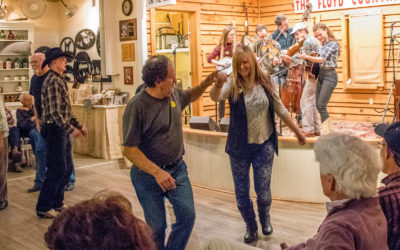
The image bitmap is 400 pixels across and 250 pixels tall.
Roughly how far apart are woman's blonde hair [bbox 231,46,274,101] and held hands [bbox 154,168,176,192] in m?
1.26

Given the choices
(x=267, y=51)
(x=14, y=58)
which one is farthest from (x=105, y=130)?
(x=14, y=58)

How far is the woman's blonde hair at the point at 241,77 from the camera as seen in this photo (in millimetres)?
4004

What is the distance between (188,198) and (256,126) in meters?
1.07

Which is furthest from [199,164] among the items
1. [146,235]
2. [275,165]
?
[146,235]

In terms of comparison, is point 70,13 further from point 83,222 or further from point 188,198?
point 83,222

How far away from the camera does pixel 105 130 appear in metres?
8.12

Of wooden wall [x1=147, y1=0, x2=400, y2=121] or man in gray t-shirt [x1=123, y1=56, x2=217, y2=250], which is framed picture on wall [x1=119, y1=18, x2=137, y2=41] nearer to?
wooden wall [x1=147, y1=0, x2=400, y2=121]

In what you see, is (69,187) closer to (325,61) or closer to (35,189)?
(35,189)

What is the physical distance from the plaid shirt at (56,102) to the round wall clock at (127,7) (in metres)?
3.53

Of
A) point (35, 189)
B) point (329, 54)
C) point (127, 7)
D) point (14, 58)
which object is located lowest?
point (35, 189)

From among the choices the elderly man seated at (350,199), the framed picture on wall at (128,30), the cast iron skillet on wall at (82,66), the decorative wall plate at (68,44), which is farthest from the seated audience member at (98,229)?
the decorative wall plate at (68,44)

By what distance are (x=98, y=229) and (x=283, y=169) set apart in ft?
14.5

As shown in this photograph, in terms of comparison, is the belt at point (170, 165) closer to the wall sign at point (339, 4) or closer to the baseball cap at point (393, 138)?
the baseball cap at point (393, 138)

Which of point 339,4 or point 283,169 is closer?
point 283,169
